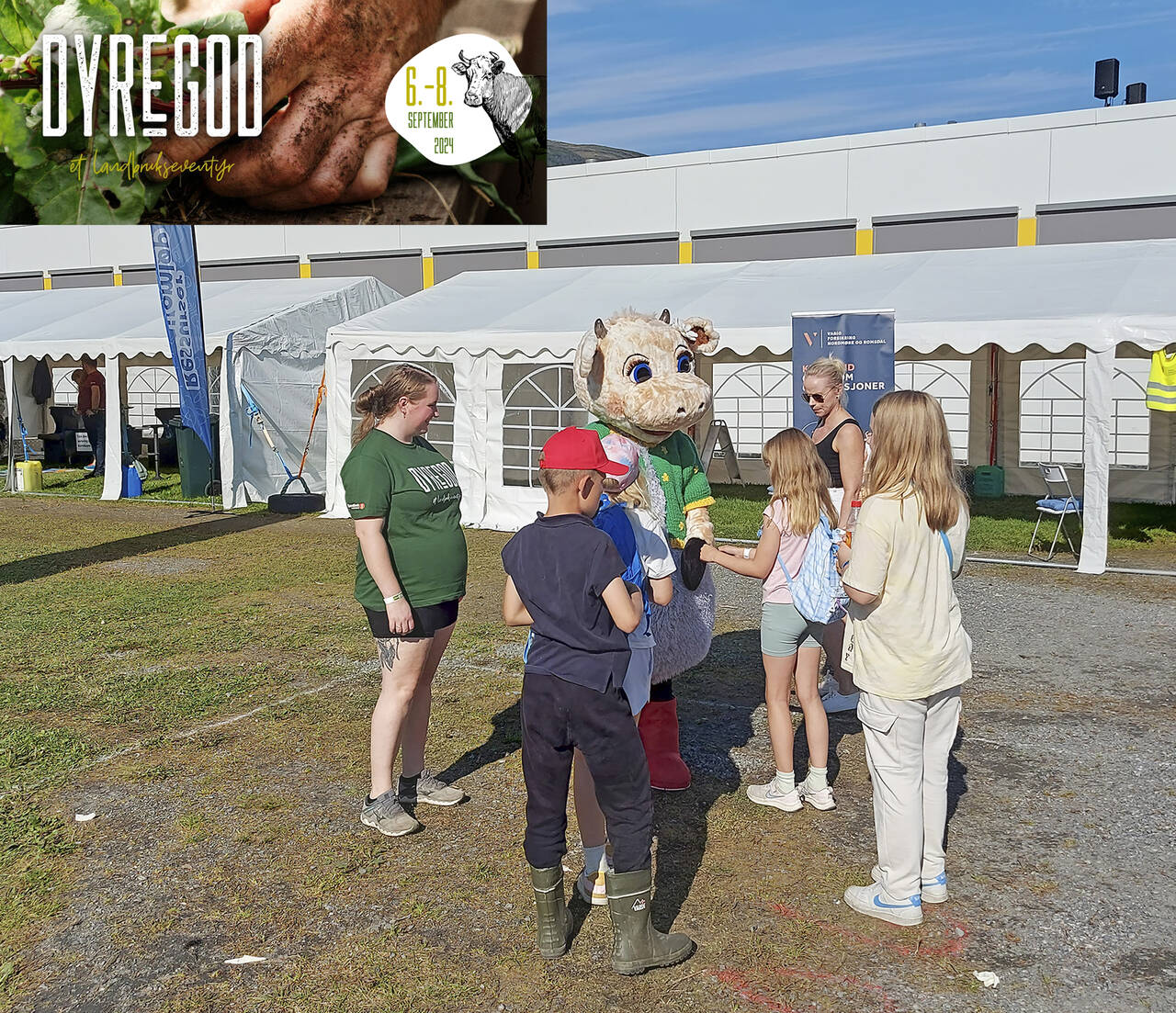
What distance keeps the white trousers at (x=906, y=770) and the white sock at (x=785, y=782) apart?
2.86ft

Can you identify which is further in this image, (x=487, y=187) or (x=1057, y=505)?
(x=487, y=187)

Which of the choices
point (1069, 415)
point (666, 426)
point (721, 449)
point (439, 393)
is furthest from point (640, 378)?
point (1069, 415)

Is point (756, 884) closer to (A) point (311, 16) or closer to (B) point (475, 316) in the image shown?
(B) point (475, 316)

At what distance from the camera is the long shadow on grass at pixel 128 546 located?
32.7 feet

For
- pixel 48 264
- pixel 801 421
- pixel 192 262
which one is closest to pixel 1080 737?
pixel 801 421

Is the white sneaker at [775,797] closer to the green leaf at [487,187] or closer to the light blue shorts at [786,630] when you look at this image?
the light blue shorts at [786,630]

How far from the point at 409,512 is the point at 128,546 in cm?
845

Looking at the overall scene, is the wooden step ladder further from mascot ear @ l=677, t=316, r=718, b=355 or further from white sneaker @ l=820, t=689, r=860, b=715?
mascot ear @ l=677, t=316, r=718, b=355

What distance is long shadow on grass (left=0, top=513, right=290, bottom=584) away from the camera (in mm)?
9953

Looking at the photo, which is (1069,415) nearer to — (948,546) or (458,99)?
(458,99)

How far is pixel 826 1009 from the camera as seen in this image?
2.98 m

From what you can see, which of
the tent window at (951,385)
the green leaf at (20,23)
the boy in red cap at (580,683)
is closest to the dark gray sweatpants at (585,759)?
the boy in red cap at (580,683)

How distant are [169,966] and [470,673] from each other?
3.27m

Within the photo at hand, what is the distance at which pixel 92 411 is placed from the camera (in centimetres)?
1884
